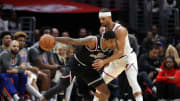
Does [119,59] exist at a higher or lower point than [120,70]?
higher

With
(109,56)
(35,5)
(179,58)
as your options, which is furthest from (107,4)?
(109,56)

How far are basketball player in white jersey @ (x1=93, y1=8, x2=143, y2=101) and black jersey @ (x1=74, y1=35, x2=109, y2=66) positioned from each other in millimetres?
130

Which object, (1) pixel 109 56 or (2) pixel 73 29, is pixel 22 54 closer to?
(1) pixel 109 56

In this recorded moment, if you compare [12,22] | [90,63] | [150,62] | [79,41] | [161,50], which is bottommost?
[150,62]

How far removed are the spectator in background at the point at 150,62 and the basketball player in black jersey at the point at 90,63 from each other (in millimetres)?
Result: 3428

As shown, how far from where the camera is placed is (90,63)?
22.3 feet

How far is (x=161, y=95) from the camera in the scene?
32.1 ft

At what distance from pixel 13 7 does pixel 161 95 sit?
461 centimetres

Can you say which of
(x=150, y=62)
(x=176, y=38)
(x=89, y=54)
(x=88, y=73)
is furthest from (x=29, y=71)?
(x=176, y=38)

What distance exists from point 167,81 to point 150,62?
2.46ft

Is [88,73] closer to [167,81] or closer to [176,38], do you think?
[167,81]

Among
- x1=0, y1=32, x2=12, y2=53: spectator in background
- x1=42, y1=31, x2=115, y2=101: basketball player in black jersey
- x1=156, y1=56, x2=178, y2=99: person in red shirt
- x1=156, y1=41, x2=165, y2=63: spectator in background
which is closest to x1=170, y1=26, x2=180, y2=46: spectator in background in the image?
x1=156, y1=41, x2=165, y2=63: spectator in background

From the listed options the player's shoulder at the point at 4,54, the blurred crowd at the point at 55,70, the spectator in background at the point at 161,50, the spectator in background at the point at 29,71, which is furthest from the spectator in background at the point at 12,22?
the spectator in background at the point at 161,50

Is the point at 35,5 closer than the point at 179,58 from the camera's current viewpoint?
No
